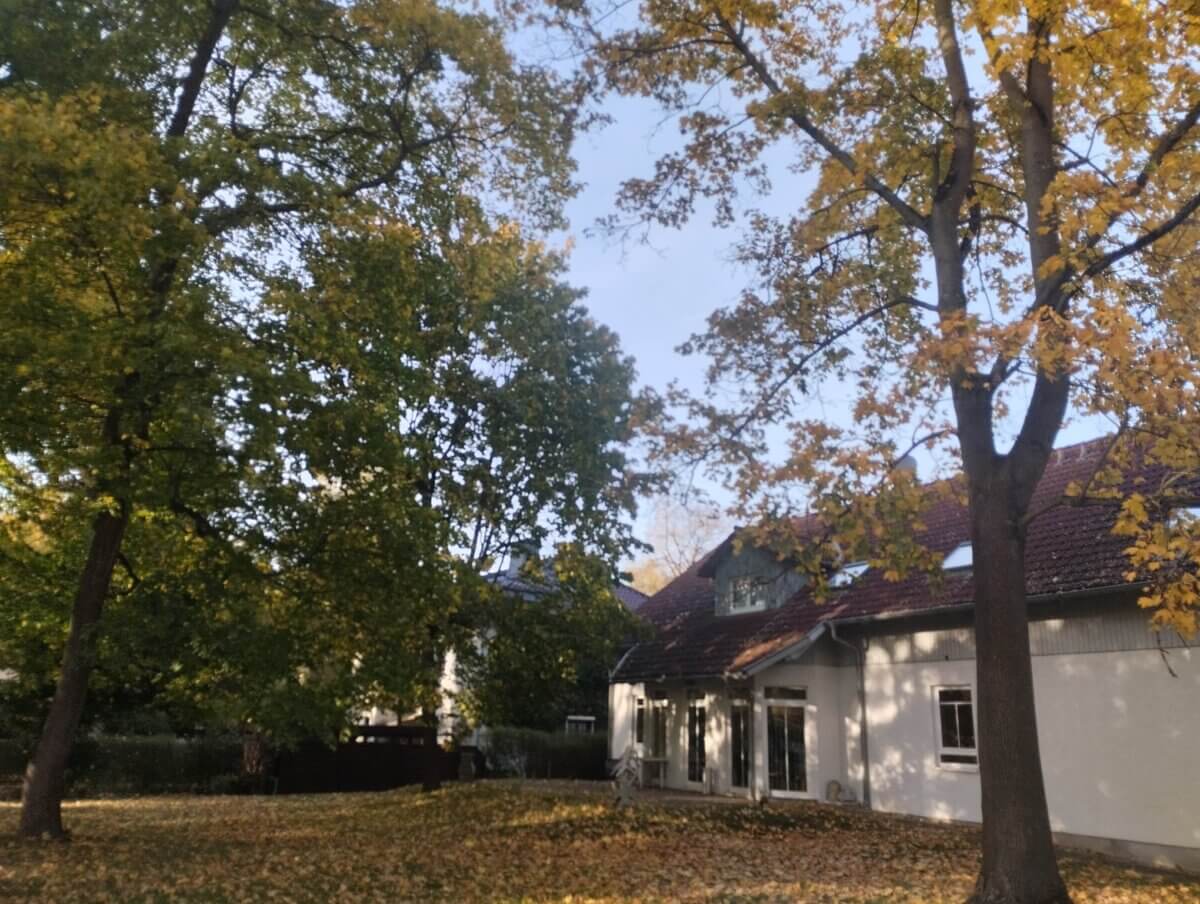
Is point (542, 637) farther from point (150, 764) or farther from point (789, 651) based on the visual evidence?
point (150, 764)

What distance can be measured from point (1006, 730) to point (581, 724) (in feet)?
86.9

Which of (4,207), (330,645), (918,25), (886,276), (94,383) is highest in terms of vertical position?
(918,25)

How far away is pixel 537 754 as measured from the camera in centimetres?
2889

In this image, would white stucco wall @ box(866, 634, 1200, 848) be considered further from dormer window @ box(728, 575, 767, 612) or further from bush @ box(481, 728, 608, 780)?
bush @ box(481, 728, 608, 780)

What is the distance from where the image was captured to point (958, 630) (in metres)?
17.6

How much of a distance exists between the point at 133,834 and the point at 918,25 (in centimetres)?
1533

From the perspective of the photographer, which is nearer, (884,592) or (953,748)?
(953,748)

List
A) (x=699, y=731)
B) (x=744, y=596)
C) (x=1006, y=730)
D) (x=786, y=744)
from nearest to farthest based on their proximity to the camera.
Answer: (x=1006, y=730)
(x=786, y=744)
(x=699, y=731)
(x=744, y=596)

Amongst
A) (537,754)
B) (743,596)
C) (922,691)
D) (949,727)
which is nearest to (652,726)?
(743,596)

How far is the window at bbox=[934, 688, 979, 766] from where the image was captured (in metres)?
17.2

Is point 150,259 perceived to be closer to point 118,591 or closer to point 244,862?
point 118,591

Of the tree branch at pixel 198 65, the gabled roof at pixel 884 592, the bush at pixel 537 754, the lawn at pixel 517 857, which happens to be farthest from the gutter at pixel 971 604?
the tree branch at pixel 198 65

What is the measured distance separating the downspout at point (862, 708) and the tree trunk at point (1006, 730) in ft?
36.2

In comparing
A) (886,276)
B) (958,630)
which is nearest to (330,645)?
(886,276)
